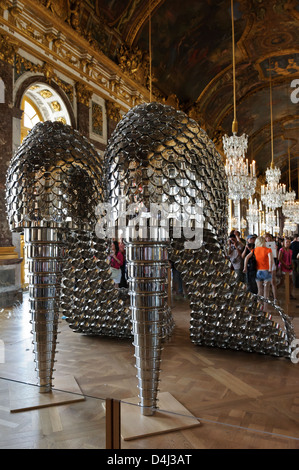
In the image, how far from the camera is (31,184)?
7.45 ft

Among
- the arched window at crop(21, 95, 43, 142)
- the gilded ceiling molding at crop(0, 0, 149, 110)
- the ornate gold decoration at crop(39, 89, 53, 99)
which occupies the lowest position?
the arched window at crop(21, 95, 43, 142)

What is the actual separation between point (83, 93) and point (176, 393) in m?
9.52

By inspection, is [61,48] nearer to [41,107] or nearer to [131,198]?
[41,107]

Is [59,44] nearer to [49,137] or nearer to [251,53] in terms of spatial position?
[49,137]

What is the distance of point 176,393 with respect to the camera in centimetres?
260

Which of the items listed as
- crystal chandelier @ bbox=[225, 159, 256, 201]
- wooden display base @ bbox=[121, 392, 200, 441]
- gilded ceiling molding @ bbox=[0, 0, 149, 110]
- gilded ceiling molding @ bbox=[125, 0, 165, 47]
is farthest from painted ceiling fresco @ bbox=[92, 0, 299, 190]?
wooden display base @ bbox=[121, 392, 200, 441]

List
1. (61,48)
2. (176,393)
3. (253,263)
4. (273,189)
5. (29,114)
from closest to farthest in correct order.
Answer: (176,393) → (253,263) → (61,48) → (29,114) → (273,189)

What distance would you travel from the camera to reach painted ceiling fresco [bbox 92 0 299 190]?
12.0 meters

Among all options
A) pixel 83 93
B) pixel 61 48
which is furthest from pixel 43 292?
pixel 83 93

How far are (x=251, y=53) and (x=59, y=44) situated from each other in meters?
12.0

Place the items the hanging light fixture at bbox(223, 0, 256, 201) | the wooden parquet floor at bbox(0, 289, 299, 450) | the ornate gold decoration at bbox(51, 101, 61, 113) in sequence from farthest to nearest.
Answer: the ornate gold decoration at bbox(51, 101, 61, 113) → the hanging light fixture at bbox(223, 0, 256, 201) → the wooden parquet floor at bbox(0, 289, 299, 450)

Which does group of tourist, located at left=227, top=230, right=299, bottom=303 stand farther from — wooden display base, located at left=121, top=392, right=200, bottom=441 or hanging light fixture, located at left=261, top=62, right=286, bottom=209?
hanging light fixture, located at left=261, top=62, right=286, bottom=209

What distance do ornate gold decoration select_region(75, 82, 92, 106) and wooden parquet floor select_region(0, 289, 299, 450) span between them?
7391 mm

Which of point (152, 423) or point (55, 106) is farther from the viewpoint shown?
point (55, 106)
